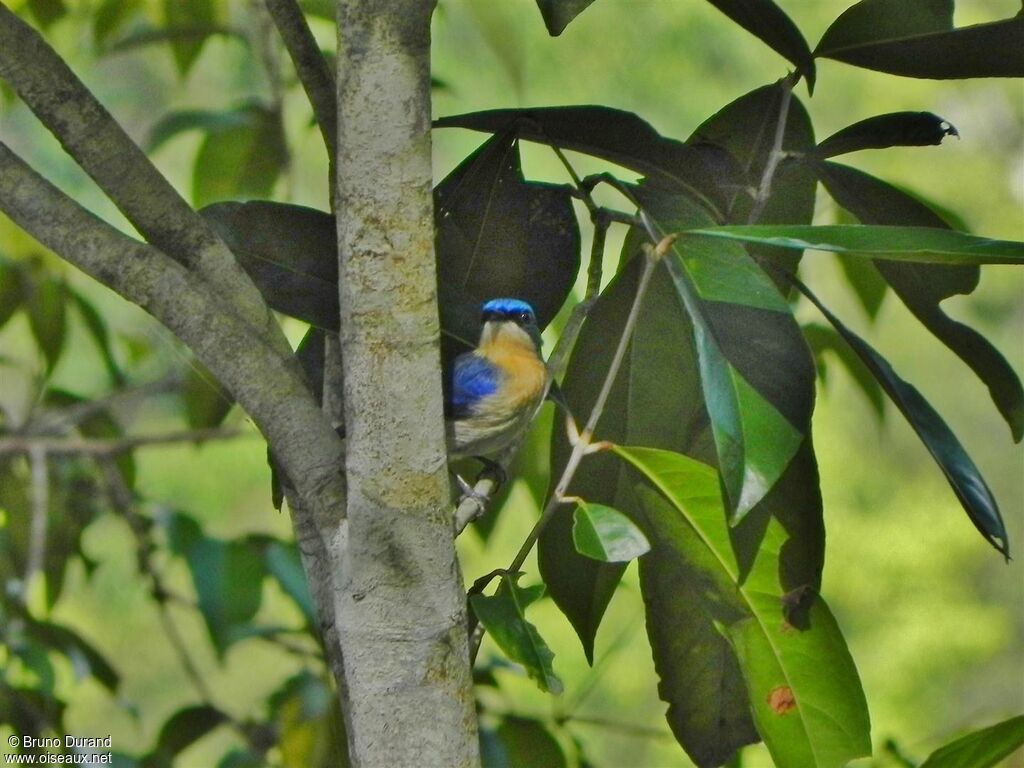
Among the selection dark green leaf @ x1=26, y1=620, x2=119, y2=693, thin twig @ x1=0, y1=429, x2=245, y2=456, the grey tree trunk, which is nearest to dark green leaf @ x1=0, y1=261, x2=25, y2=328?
thin twig @ x1=0, y1=429, x2=245, y2=456

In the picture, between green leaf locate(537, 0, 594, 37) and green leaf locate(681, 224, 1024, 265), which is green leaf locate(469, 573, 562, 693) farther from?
green leaf locate(537, 0, 594, 37)

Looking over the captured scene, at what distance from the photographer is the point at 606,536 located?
0.79 m

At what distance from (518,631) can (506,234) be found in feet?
1.36

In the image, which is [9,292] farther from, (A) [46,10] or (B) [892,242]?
(B) [892,242]

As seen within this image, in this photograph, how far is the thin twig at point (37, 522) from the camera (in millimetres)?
1678

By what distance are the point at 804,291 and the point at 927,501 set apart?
6148mm

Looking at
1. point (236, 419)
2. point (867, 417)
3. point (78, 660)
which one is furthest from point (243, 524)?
point (78, 660)

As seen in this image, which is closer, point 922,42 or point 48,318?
point 922,42

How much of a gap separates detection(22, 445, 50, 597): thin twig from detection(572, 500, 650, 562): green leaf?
3.72 ft

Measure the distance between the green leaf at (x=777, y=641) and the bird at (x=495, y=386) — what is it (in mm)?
228

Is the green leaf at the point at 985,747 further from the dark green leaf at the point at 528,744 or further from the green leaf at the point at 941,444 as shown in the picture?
the dark green leaf at the point at 528,744

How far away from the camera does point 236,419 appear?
7.03 feet

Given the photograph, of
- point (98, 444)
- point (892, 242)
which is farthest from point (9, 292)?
point (892, 242)

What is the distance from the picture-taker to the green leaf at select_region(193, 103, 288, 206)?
1.82 m
